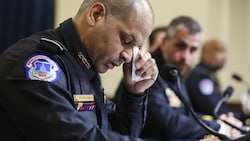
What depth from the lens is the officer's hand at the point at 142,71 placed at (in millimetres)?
1148

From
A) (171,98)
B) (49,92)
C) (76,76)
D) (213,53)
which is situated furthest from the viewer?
(213,53)

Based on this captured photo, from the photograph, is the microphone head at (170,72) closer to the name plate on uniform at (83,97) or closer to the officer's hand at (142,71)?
the officer's hand at (142,71)

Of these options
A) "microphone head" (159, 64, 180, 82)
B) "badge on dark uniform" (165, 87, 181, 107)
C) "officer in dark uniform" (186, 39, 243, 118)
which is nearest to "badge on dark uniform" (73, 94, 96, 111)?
"microphone head" (159, 64, 180, 82)

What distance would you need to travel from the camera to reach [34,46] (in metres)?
0.91

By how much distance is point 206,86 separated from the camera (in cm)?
256

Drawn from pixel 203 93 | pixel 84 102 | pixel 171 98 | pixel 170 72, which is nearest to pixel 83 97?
pixel 84 102

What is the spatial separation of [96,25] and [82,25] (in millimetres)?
53

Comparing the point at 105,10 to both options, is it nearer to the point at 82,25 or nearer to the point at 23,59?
the point at 82,25

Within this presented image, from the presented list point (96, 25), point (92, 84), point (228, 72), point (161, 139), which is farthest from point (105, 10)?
point (228, 72)

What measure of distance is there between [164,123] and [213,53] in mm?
1820

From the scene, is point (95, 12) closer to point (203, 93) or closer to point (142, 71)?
point (142, 71)

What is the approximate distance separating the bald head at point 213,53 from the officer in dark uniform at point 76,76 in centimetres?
207

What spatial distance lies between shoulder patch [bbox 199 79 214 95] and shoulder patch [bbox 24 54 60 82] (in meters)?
1.77

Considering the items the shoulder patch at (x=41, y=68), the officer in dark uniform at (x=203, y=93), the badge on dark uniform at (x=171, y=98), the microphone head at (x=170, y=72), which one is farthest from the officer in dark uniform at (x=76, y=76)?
the officer in dark uniform at (x=203, y=93)
